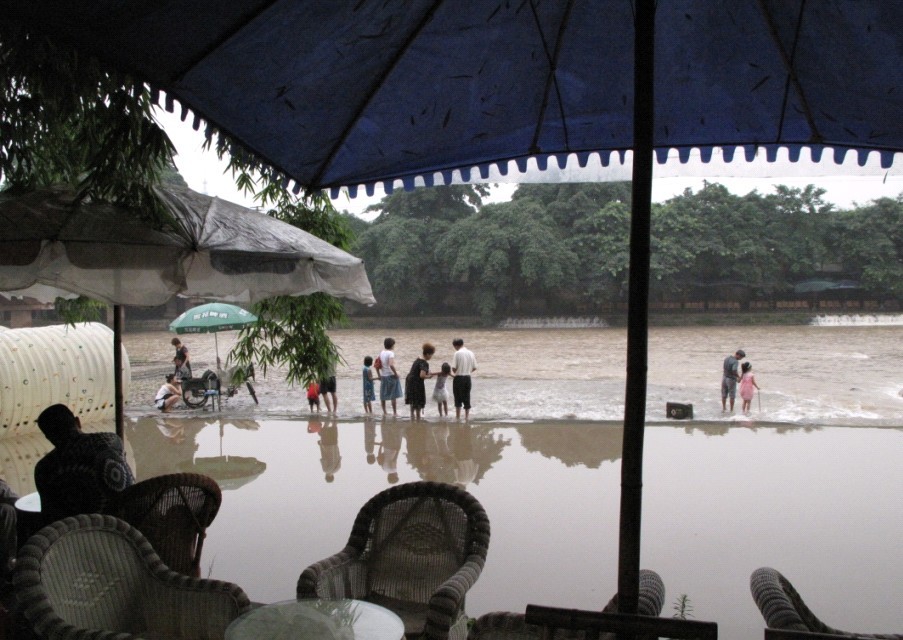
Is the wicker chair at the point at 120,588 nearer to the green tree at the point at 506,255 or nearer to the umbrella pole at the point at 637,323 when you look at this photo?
the umbrella pole at the point at 637,323

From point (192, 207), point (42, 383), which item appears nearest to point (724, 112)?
point (192, 207)

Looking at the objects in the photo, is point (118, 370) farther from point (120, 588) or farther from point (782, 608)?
point (782, 608)

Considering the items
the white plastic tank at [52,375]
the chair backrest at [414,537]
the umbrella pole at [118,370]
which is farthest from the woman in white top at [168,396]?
the chair backrest at [414,537]

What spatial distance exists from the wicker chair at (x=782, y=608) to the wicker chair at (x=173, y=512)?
1952mm

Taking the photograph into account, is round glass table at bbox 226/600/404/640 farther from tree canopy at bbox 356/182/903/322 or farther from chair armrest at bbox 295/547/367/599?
tree canopy at bbox 356/182/903/322

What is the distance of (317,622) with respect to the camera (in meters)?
1.86

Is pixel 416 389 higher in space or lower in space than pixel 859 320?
lower

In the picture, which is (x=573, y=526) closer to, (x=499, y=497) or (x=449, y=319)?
(x=499, y=497)

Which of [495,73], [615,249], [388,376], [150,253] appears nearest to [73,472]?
[150,253]

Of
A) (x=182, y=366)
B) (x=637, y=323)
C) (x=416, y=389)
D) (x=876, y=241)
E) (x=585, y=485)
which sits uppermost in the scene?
(x=876, y=241)

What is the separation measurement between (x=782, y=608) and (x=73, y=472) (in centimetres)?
235

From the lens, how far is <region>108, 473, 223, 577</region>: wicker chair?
100 inches

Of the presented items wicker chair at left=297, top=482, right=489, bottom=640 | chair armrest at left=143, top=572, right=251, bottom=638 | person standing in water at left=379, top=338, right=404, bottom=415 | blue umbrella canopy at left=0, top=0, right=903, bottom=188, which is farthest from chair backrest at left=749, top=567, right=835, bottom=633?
person standing in water at left=379, top=338, right=404, bottom=415

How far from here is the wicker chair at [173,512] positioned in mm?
2543
